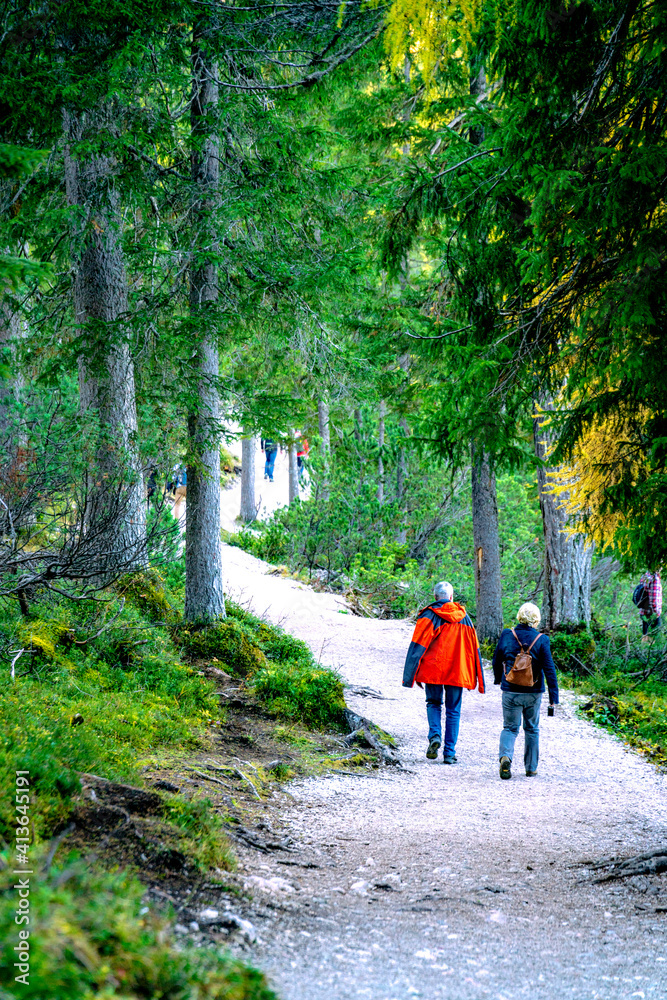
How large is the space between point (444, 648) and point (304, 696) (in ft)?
6.14

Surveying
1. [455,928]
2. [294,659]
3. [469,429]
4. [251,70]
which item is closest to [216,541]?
[294,659]

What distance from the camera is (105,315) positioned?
363 inches

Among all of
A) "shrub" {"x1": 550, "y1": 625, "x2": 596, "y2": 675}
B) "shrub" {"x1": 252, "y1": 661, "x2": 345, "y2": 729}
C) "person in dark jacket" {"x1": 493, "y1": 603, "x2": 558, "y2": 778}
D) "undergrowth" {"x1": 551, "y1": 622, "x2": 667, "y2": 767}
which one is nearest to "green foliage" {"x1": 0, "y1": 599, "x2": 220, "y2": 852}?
"shrub" {"x1": 252, "y1": 661, "x2": 345, "y2": 729}

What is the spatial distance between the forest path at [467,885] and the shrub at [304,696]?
966mm

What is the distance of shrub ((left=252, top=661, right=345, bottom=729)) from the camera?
28.9 ft

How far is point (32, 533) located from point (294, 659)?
15.5 feet

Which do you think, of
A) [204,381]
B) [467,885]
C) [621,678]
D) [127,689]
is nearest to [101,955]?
[467,885]

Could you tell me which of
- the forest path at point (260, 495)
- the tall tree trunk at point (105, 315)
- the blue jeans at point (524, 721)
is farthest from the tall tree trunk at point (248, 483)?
the blue jeans at point (524, 721)

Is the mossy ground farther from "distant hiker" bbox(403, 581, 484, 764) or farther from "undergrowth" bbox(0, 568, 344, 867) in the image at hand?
"distant hiker" bbox(403, 581, 484, 764)

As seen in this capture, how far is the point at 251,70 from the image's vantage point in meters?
9.70

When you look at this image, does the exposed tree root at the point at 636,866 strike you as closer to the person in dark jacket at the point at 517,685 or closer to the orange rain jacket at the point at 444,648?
the person in dark jacket at the point at 517,685

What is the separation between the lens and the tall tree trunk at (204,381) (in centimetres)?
870

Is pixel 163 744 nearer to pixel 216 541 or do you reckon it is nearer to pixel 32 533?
pixel 32 533

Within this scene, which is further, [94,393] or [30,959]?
[94,393]
